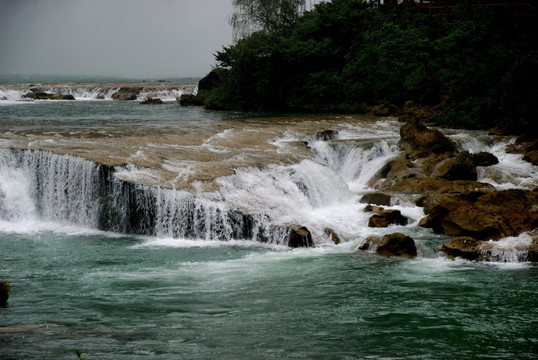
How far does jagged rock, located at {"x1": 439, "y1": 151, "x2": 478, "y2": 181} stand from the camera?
18312mm

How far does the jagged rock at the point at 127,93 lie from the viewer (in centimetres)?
5349

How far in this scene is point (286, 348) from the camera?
7.81m

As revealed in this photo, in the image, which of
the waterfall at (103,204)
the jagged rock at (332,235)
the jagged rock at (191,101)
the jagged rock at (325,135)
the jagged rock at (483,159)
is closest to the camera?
the jagged rock at (332,235)

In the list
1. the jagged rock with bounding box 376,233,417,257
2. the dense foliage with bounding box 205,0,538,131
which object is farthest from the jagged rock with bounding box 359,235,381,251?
the dense foliage with bounding box 205,0,538,131

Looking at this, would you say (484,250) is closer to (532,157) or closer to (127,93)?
(532,157)

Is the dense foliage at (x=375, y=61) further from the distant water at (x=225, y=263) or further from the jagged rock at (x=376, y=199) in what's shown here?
the jagged rock at (x=376, y=199)

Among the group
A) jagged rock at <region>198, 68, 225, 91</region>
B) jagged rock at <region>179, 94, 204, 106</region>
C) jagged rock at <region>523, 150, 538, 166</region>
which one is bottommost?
jagged rock at <region>523, 150, 538, 166</region>

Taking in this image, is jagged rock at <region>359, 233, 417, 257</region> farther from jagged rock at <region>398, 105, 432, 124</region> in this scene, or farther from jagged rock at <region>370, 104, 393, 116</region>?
jagged rock at <region>370, 104, 393, 116</region>

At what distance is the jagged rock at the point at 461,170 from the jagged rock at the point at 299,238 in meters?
6.33

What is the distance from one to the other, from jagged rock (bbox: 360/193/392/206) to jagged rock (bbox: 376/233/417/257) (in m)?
4.19

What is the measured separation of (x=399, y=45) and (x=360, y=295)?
27663mm

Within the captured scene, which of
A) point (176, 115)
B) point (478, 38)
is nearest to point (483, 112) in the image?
point (478, 38)

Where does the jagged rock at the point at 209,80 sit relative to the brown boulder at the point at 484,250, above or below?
above

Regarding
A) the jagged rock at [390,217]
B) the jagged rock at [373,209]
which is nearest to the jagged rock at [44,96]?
the jagged rock at [373,209]
